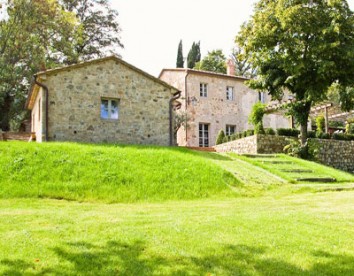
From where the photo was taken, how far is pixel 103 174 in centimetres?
1242

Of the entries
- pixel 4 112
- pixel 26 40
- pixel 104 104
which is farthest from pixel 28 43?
pixel 104 104

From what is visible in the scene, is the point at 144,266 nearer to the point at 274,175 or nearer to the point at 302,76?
the point at 274,175

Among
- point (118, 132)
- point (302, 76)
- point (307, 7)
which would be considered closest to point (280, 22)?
point (307, 7)

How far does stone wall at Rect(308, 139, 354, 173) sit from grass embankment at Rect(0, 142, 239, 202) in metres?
9.81

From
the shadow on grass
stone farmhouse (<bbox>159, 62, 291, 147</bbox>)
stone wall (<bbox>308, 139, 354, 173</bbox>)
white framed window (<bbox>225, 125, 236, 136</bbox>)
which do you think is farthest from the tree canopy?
the shadow on grass

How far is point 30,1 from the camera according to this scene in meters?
29.2

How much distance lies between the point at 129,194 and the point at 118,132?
342 inches

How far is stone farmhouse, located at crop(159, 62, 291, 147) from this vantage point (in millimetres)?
29109

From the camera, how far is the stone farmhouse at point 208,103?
1146 inches

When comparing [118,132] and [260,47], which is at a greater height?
[260,47]

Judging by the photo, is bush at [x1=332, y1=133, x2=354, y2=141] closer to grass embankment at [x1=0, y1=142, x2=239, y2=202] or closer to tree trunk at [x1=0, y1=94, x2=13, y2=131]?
grass embankment at [x1=0, y1=142, x2=239, y2=202]

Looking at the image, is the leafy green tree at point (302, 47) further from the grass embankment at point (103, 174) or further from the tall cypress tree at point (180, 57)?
the tall cypress tree at point (180, 57)

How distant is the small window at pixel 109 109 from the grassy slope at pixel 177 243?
39.5 feet

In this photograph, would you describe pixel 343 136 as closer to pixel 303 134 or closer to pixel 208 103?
pixel 303 134
